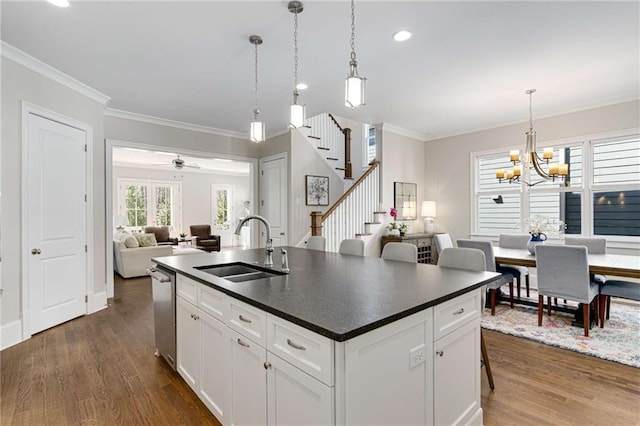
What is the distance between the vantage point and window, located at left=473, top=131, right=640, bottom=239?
454 cm

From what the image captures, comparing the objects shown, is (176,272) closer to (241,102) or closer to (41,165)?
(41,165)

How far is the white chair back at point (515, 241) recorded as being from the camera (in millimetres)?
4590

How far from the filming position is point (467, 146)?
6062 millimetres

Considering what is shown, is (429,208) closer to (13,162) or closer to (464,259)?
(464,259)

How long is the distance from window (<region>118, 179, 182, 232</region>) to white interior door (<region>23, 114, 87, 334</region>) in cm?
599

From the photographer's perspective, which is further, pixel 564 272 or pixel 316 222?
pixel 316 222

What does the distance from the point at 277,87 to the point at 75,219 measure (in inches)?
114

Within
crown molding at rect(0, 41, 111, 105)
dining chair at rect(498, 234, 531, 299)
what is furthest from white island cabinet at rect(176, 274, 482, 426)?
crown molding at rect(0, 41, 111, 105)

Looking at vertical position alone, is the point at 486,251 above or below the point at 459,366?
above

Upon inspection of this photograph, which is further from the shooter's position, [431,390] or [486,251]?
[486,251]

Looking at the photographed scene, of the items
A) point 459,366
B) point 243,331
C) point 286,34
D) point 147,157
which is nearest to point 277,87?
point 286,34

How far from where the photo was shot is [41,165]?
3.45m

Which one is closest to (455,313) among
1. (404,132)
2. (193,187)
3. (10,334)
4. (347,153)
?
(10,334)

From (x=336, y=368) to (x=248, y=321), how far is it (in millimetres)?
596
